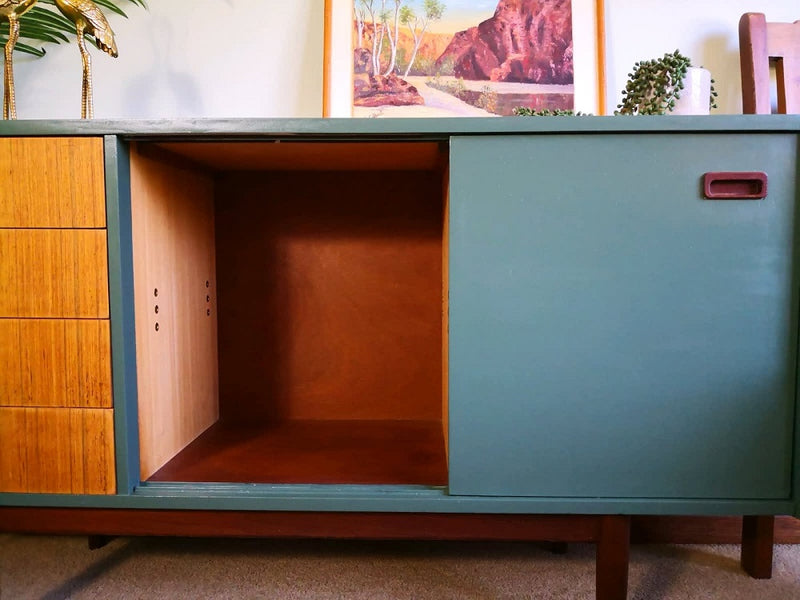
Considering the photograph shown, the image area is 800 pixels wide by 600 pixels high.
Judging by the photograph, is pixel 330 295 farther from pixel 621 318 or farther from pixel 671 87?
pixel 671 87

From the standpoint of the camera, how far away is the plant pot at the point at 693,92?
3.31ft

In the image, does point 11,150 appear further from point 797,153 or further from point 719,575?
point 719,575

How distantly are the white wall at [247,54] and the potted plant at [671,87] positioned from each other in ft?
0.88

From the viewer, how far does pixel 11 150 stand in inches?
33.4

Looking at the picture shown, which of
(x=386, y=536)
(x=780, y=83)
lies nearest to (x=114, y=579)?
(x=386, y=536)

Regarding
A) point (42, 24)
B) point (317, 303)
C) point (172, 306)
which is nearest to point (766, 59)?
point (317, 303)

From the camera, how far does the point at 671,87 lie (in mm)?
1010

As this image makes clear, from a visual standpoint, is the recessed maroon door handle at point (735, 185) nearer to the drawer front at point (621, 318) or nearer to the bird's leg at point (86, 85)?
the drawer front at point (621, 318)

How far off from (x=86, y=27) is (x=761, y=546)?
1566mm

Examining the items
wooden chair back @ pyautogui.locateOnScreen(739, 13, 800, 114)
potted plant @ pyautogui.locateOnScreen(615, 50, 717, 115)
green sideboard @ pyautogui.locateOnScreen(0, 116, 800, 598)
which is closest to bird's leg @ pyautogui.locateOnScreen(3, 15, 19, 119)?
green sideboard @ pyautogui.locateOnScreen(0, 116, 800, 598)

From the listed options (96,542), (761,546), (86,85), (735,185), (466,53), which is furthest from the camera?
(466,53)

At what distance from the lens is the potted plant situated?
39.2 inches

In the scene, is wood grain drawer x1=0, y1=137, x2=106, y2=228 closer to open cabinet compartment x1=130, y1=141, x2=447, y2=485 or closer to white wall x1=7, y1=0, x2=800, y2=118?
open cabinet compartment x1=130, y1=141, x2=447, y2=485

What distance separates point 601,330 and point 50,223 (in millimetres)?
864
